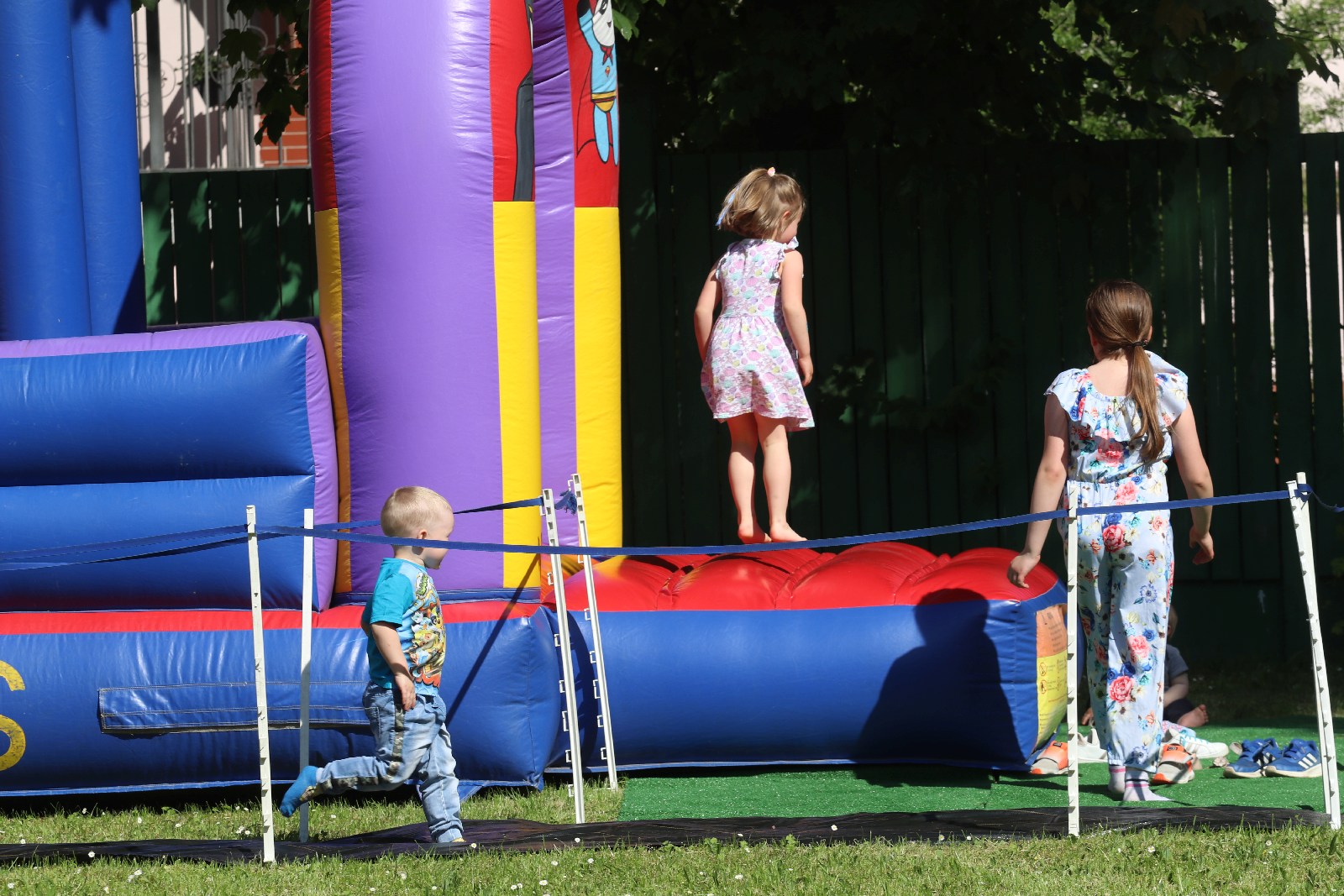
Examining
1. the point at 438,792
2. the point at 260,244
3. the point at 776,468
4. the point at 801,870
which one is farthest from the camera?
the point at 260,244

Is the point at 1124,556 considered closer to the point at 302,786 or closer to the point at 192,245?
the point at 302,786

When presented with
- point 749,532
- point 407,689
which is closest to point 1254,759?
point 749,532

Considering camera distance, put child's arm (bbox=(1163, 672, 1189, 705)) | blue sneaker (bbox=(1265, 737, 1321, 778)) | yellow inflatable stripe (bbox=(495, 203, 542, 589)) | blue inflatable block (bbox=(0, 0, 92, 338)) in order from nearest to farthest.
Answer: blue sneaker (bbox=(1265, 737, 1321, 778)) → yellow inflatable stripe (bbox=(495, 203, 542, 589)) → child's arm (bbox=(1163, 672, 1189, 705)) → blue inflatable block (bbox=(0, 0, 92, 338))

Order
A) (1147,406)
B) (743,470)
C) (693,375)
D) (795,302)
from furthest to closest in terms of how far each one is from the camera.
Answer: (693,375), (743,470), (795,302), (1147,406)

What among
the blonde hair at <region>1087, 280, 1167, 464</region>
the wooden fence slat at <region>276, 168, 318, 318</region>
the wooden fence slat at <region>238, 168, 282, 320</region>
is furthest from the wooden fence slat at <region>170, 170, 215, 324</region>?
the blonde hair at <region>1087, 280, 1167, 464</region>

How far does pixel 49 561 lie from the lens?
204 inches

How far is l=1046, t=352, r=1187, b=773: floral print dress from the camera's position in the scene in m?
4.79

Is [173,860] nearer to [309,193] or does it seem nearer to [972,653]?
[972,653]

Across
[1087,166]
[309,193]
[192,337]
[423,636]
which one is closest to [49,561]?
[192,337]

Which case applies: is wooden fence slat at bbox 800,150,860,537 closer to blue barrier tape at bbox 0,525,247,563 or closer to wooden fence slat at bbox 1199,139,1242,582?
wooden fence slat at bbox 1199,139,1242,582

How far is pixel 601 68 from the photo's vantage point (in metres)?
6.30

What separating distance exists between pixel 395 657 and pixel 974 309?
14.7 ft

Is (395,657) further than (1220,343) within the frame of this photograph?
No

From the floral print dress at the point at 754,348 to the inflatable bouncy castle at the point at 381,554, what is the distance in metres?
0.85
